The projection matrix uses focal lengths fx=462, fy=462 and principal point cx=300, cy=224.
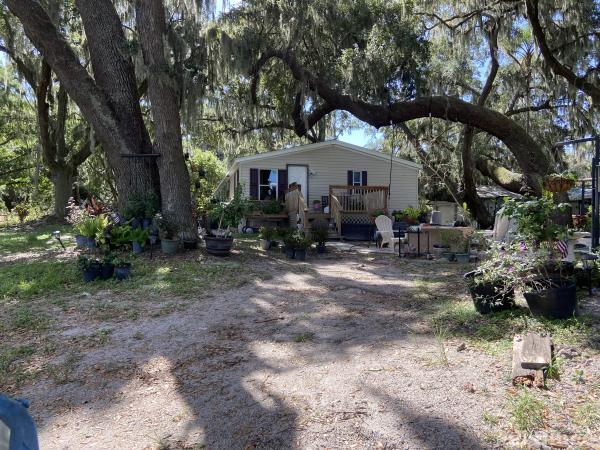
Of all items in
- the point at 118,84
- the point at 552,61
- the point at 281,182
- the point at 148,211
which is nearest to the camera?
the point at 148,211

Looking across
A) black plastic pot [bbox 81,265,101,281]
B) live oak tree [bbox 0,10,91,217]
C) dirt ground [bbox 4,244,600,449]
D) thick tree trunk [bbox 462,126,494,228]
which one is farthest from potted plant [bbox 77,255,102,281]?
thick tree trunk [bbox 462,126,494,228]

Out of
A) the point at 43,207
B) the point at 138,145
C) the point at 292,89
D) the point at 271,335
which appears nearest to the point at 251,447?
the point at 271,335

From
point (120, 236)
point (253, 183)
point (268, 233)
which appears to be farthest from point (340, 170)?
point (120, 236)

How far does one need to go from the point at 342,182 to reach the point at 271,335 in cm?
1348

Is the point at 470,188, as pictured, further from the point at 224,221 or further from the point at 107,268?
the point at 107,268

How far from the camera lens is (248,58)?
11.4 m

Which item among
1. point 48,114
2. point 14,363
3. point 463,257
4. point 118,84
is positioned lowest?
point 14,363

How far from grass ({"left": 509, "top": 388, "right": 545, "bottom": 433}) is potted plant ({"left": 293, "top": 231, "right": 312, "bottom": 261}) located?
7073mm

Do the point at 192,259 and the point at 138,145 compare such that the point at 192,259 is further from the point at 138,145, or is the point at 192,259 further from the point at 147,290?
the point at 138,145

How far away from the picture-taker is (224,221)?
32.6 feet

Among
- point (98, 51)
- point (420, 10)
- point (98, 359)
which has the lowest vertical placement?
point (98, 359)

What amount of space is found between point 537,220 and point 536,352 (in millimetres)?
1671

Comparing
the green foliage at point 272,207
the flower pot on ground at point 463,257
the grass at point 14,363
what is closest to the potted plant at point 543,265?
the grass at point 14,363

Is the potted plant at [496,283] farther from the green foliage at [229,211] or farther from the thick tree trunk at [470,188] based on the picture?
the thick tree trunk at [470,188]
